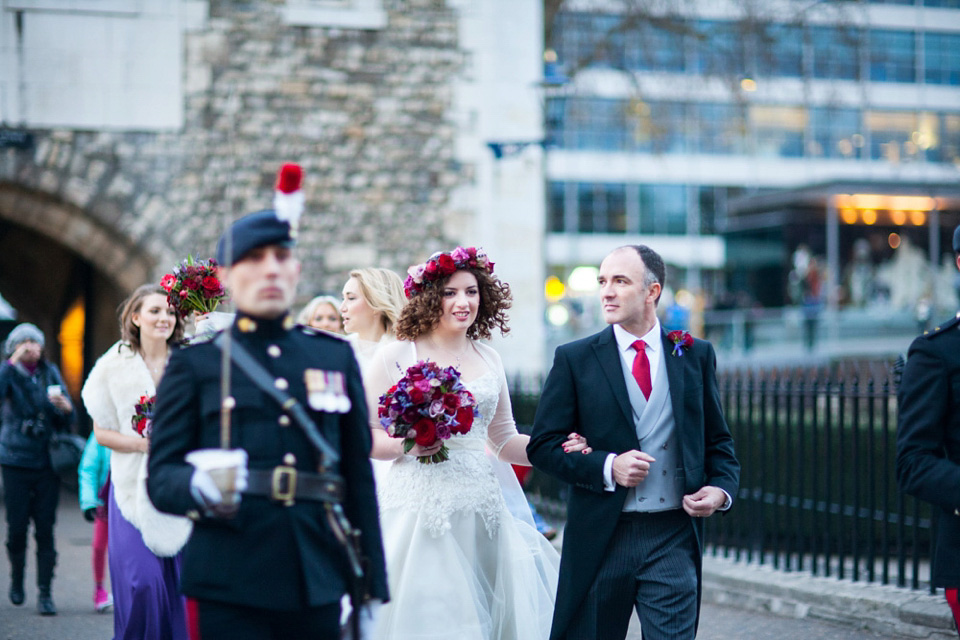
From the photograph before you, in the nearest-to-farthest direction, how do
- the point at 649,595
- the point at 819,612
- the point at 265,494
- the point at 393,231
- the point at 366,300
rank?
the point at 265,494 < the point at 649,595 < the point at 366,300 < the point at 819,612 < the point at 393,231

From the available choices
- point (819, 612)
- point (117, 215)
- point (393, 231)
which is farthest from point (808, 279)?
point (819, 612)

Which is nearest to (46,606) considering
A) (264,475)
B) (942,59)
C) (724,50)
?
(264,475)

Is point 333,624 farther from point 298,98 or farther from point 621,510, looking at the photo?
point 298,98

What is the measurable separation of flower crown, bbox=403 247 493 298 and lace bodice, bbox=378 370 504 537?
1.68ft

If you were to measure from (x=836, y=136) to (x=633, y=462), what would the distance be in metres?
42.9

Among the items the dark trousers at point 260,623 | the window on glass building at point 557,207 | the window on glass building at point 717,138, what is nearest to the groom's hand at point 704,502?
the dark trousers at point 260,623

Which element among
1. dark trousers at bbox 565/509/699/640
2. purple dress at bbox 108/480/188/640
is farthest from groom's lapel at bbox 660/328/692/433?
purple dress at bbox 108/480/188/640

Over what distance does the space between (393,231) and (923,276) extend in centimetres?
1511

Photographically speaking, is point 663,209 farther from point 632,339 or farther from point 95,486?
point 632,339

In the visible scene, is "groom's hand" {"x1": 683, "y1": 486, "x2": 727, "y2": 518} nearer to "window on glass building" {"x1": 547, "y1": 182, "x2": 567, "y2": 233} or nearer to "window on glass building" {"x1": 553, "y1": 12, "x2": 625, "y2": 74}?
"window on glass building" {"x1": 553, "y1": 12, "x2": 625, "y2": 74}

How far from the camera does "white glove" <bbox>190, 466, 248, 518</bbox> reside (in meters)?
2.80

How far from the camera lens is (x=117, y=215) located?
13.2 m

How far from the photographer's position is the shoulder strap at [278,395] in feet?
9.88

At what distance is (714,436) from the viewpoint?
4.44 meters
